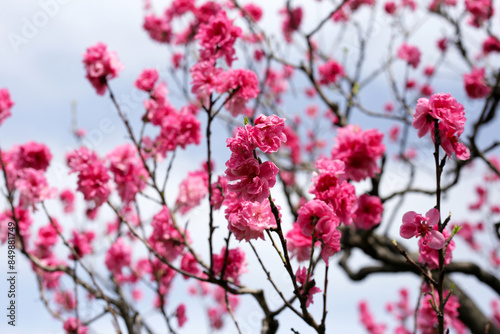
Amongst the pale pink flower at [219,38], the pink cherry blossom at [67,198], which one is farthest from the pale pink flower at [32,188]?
the pink cherry blossom at [67,198]

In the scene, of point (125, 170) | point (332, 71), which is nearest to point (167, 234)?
point (125, 170)

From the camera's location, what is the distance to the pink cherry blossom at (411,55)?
4637 mm

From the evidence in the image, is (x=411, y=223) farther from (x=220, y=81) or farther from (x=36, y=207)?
(x=36, y=207)

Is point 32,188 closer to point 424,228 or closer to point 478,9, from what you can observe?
point 424,228

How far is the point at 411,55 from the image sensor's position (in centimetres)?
467

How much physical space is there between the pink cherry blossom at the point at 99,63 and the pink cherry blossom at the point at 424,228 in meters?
1.98

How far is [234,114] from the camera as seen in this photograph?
198 cm

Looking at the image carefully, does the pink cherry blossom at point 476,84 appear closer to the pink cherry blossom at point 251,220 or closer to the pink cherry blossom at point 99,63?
the pink cherry blossom at point 99,63

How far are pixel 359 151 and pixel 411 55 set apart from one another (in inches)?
141

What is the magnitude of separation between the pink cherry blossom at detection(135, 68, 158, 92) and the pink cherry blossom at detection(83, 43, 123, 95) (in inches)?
5.4

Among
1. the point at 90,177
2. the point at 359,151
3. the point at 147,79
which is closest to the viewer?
the point at 359,151

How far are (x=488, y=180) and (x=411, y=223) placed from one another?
30.0 ft

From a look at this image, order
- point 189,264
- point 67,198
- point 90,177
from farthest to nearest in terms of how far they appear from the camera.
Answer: point 67,198 < point 189,264 < point 90,177

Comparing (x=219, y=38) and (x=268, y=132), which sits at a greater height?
(x=219, y=38)
